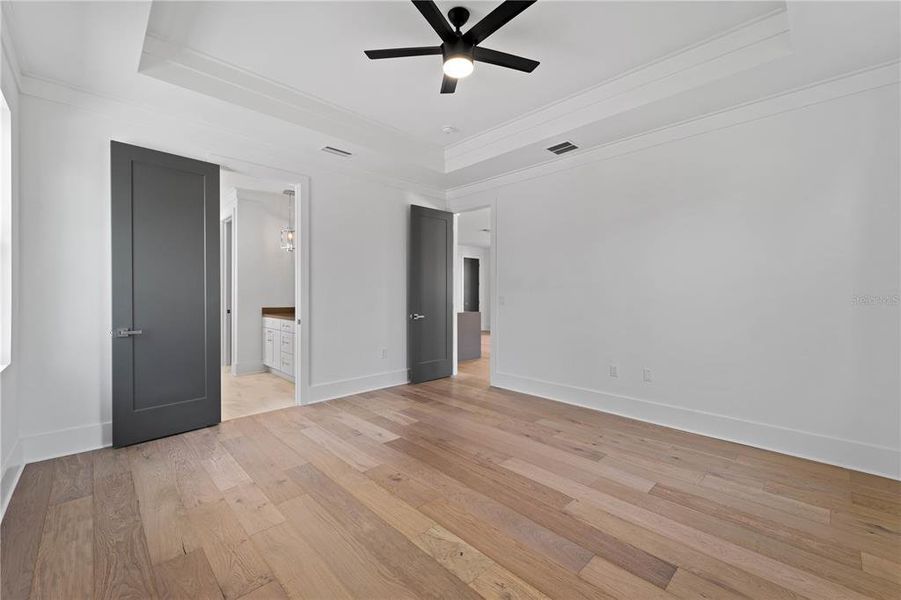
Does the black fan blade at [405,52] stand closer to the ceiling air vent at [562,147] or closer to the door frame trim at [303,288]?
the ceiling air vent at [562,147]

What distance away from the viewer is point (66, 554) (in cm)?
184

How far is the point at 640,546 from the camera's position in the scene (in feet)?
6.30

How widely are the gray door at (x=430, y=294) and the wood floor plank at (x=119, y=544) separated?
327 cm

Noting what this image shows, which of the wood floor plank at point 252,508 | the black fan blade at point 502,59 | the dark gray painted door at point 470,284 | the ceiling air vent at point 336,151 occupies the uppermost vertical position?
the ceiling air vent at point 336,151

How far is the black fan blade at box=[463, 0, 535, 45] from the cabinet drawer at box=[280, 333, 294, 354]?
4.20m

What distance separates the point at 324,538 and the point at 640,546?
1.57 meters

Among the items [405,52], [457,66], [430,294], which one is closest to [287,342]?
[430,294]

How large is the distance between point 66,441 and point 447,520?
9.76 feet

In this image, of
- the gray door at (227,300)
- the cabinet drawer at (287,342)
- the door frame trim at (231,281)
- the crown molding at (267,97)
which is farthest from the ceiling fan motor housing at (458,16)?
the gray door at (227,300)

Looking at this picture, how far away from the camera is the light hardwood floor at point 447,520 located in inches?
66.2

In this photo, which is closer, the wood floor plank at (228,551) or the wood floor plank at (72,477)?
the wood floor plank at (228,551)

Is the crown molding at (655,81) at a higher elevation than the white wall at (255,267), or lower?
higher

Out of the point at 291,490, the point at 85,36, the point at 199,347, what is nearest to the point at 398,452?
the point at 291,490

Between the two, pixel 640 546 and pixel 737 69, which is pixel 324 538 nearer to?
pixel 640 546
